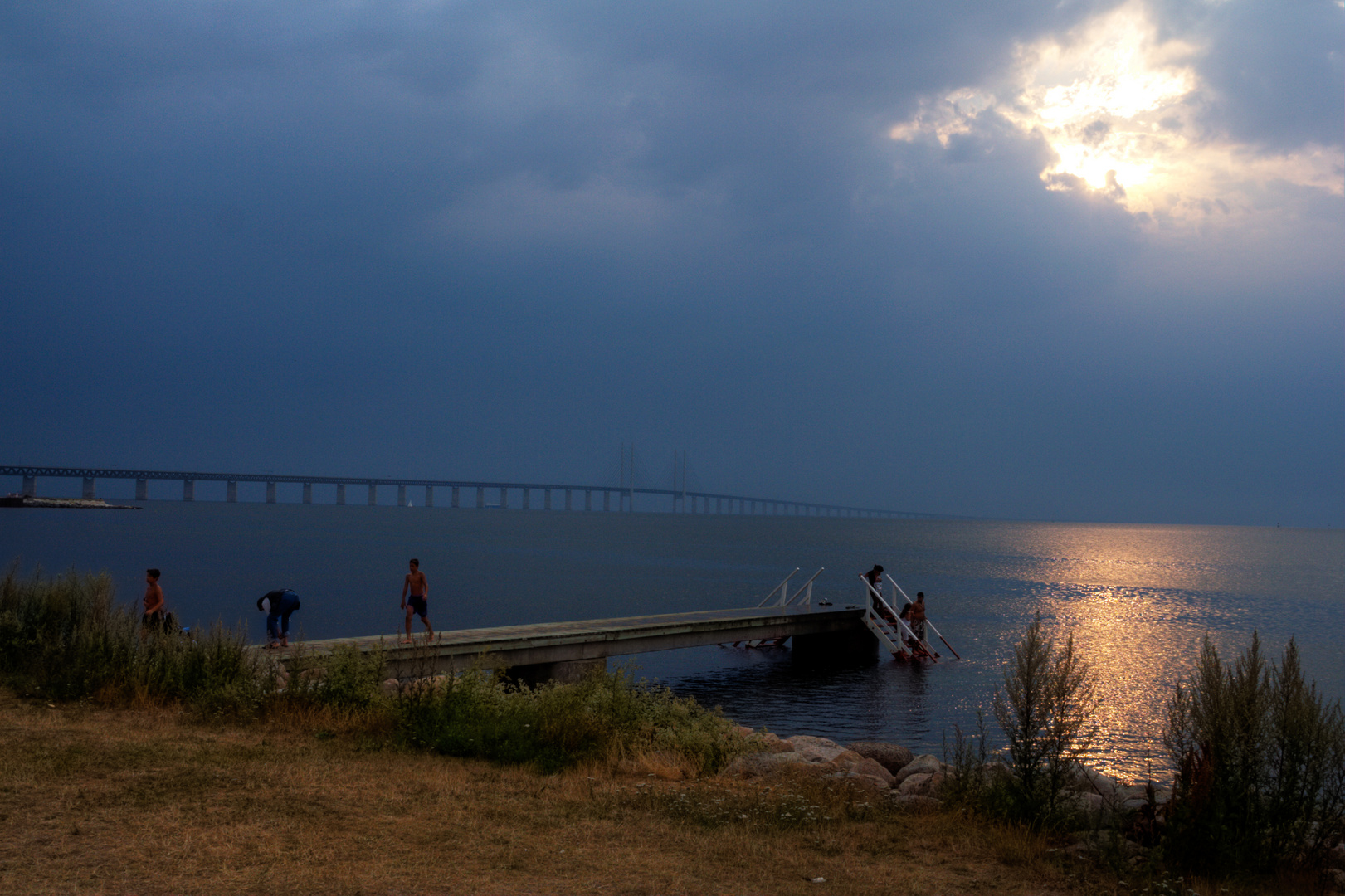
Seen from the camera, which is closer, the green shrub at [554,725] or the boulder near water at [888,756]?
the green shrub at [554,725]

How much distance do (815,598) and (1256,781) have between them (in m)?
45.2

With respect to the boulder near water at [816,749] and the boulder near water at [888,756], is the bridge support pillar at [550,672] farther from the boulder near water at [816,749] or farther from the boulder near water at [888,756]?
the boulder near water at [888,756]

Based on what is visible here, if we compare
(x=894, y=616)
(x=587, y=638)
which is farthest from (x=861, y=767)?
(x=894, y=616)

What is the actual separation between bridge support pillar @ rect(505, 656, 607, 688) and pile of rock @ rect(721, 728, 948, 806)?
23.5ft

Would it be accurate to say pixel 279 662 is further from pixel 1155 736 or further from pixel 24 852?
pixel 1155 736

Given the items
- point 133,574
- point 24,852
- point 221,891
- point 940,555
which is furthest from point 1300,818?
point 940,555

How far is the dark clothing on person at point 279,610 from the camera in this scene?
16.5 meters

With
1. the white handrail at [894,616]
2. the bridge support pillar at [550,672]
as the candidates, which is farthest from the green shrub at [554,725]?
the white handrail at [894,616]

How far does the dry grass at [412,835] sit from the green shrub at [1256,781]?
0.98 meters

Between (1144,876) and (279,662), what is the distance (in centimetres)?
1221

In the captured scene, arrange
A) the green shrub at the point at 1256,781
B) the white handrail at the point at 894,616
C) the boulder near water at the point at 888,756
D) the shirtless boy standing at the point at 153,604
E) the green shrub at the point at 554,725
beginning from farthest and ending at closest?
the white handrail at the point at 894,616 < the shirtless boy standing at the point at 153,604 < the boulder near water at the point at 888,756 < the green shrub at the point at 554,725 < the green shrub at the point at 1256,781

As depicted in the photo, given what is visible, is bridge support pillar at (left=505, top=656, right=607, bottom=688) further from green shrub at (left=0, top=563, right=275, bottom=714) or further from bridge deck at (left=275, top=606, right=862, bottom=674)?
green shrub at (left=0, top=563, right=275, bottom=714)

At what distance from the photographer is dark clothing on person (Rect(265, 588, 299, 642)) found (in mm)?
16484

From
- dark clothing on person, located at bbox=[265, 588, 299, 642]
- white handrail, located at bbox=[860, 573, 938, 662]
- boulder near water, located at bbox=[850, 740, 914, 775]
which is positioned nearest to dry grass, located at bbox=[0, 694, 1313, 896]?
boulder near water, located at bbox=[850, 740, 914, 775]
